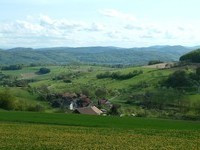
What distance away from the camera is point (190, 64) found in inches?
7215

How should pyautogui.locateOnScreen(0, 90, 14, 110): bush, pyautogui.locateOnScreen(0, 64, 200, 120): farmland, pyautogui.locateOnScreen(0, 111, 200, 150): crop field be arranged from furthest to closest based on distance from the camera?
pyautogui.locateOnScreen(0, 64, 200, 120): farmland
pyautogui.locateOnScreen(0, 90, 14, 110): bush
pyautogui.locateOnScreen(0, 111, 200, 150): crop field

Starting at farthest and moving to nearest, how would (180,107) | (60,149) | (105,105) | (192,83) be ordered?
(192,83) → (105,105) → (180,107) → (60,149)

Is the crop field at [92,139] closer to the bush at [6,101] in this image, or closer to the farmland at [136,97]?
the farmland at [136,97]

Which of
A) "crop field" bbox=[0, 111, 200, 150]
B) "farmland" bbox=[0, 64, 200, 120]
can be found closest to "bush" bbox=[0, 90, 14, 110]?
"farmland" bbox=[0, 64, 200, 120]

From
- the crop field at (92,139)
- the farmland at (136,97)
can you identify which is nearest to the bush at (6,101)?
the farmland at (136,97)

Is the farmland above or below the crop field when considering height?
below

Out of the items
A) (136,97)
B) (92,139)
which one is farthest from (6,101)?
(92,139)

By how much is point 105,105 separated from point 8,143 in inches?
3535

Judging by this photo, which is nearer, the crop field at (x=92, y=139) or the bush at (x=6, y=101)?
A: the crop field at (x=92, y=139)

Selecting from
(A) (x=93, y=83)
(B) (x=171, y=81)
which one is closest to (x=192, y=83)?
(B) (x=171, y=81)

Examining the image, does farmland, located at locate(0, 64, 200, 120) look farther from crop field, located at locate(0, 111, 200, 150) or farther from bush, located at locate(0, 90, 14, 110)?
crop field, located at locate(0, 111, 200, 150)

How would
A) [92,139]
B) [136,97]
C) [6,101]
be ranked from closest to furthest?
[92,139] < [6,101] < [136,97]

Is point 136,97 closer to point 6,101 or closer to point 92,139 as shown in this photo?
point 6,101

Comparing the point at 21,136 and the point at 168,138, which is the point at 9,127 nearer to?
the point at 21,136
